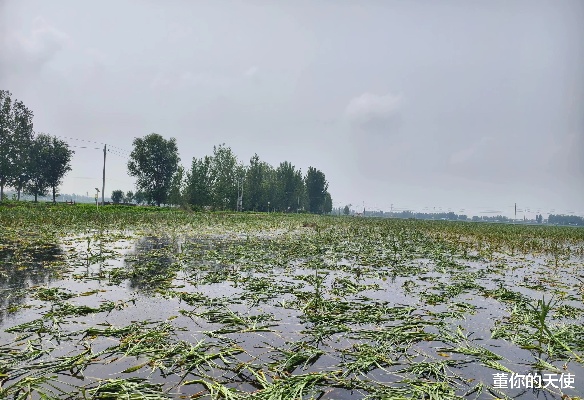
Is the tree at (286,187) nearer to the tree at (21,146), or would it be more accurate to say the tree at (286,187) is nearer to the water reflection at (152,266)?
the tree at (21,146)

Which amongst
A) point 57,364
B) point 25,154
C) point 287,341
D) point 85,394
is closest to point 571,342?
point 287,341

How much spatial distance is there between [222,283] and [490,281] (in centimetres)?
709

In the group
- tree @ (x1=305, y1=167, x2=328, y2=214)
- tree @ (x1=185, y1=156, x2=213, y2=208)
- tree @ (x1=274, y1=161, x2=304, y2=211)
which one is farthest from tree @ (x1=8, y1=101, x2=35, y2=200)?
tree @ (x1=305, y1=167, x2=328, y2=214)

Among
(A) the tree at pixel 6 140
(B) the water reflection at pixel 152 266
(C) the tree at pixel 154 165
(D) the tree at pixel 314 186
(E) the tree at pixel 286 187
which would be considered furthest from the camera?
(D) the tree at pixel 314 186

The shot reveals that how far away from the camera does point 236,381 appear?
353cm

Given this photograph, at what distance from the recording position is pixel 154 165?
7344 centimetres

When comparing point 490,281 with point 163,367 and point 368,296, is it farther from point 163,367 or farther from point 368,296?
point 163,367

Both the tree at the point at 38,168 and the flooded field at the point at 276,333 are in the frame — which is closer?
the flooded field at the point at 276,333

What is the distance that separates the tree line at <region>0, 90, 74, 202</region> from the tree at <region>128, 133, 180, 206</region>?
40.8 ft

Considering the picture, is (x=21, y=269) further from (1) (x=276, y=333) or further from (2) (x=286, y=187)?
(2) (x=286, y=187)

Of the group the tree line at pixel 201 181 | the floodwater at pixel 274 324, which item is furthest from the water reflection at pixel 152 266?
the tree line at pixel 201 181

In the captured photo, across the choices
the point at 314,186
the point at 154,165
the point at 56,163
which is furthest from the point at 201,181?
the point at 314,186

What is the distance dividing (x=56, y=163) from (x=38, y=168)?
9.81 ft

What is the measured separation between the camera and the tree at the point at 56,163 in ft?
215
